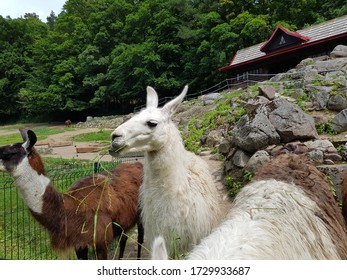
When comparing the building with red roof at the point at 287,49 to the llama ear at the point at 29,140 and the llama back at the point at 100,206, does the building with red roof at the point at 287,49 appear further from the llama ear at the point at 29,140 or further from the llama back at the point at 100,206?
the llama ear at the point at 29,140

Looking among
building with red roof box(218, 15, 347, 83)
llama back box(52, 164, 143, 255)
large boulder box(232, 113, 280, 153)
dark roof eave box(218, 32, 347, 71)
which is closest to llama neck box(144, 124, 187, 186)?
llama back box(52, 164, 143, 255)

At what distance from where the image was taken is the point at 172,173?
2.13m

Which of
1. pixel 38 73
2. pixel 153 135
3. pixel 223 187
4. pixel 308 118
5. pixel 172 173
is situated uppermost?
pixel 38 73

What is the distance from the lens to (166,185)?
211cm

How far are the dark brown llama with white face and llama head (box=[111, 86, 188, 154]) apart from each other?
641mm

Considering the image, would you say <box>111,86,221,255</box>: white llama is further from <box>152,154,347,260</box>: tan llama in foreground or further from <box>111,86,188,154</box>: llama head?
<box>152,154,347,260</box>: tan llama in foreground

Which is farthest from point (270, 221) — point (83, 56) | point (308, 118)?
point (83, 56)

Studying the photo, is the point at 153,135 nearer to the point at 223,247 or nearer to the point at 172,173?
the point at 172,173

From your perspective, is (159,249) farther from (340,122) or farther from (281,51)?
(281,51)

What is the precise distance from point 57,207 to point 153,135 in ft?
3.36

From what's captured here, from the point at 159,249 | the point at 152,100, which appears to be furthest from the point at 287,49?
the point at 159,249

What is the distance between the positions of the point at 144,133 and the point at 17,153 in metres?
0.96

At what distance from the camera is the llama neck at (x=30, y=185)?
7.18 ft

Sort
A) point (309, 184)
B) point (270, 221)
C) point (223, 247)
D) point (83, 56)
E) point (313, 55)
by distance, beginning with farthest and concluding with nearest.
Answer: point (313, 55) → point (83, 56) → point (309, 184) → point (270, 221) → point (223, 247)
